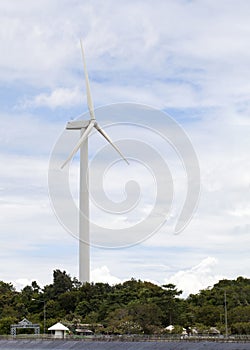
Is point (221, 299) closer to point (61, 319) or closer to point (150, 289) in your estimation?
point (150, 289)

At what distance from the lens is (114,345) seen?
95812 mm

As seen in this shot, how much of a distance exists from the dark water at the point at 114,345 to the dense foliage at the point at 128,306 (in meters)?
11.9

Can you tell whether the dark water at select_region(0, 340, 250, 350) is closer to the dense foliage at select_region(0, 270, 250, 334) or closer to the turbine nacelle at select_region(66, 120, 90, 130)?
the dense foliage at select_region(0, 270, 250, 334)

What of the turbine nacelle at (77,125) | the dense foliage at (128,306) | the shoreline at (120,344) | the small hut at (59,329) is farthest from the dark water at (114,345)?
the turbine nacelle at (77,125)

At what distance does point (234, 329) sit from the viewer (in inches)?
4131

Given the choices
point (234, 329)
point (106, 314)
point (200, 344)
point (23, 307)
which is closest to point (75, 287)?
point (23, 307)

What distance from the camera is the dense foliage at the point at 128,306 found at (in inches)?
4464

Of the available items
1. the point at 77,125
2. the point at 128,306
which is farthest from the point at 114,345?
the point at 77,125

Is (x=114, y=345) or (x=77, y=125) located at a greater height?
(x=77, y=125)

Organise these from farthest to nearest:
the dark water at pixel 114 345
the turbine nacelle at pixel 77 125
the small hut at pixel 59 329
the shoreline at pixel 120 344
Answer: the turbine nacelle at pixel 77 125 < the small hut at pixel 59 329 < the shoreline at pixel 120 344 < the dark water at pixel 114 345

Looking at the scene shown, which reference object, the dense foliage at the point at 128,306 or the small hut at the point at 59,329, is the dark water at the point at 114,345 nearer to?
the small hut at the point at 59,329

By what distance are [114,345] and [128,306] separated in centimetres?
2501

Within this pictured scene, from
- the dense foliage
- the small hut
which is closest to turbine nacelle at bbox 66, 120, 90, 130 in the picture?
the dense foliage

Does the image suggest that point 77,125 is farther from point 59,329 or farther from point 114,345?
point 114,345
